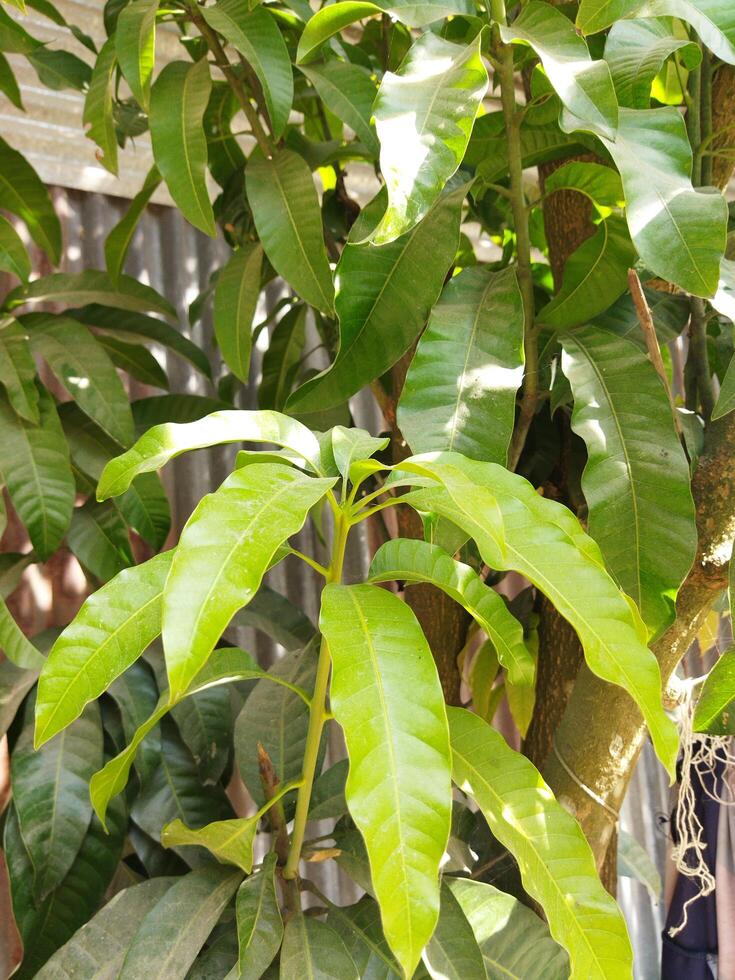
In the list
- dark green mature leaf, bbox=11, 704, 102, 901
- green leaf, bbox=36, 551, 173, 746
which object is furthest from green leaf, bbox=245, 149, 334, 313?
dark green mature leaf, bbox=11, 704, 102, 901

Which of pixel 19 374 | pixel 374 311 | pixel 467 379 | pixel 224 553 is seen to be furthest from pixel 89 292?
pixel 224 553

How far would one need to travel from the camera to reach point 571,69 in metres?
0.77

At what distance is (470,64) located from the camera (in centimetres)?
79

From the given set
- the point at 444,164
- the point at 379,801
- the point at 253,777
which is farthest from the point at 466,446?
the point at 253,777

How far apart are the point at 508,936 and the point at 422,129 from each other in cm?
73

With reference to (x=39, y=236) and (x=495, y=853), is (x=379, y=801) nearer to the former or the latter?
(x=495, y=853)

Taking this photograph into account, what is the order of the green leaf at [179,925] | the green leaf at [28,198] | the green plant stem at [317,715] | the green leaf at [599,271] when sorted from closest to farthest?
the green plant stem at [317,715] < the green leaf at [179,925] < the green leaf at [599,271] < the green leaf at [28,198]

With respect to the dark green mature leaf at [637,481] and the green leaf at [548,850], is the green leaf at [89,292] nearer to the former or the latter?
the dark green mature leaf at [637,481]

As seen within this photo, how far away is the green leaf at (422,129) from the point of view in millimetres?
668

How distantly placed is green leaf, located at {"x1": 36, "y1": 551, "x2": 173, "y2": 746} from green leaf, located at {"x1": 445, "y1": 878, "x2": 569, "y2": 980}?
46 cm

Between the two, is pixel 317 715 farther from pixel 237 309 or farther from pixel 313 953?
pixel 237 309

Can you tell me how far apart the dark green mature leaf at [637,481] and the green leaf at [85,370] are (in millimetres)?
594

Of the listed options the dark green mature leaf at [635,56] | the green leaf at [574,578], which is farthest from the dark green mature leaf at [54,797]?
the dark green mature leaf at [635,56]

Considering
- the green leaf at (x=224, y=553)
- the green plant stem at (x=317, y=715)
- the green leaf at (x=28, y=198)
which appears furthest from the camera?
the green leaf at (x=28, y=198)
